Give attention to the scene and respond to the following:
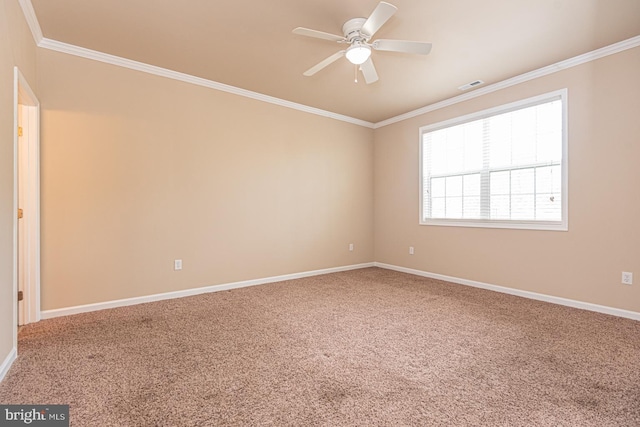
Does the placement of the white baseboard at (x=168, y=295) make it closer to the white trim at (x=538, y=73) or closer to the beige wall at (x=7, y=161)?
the beige wall at (x=7, y=161)

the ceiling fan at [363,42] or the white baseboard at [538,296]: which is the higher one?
the ceiling fan at [363,42]

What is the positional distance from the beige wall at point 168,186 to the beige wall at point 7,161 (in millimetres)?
909

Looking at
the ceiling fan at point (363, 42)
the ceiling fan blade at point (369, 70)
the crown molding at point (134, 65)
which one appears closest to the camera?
the ceiling fan at point (363, 42)

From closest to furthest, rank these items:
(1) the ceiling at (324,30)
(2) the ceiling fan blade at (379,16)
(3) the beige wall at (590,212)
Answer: (2) the ceiling fan blade at (379,16) → (1) the ceiling at (324,30) → (3) the beige wall at (590,212)

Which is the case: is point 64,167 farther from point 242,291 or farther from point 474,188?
point 474,188

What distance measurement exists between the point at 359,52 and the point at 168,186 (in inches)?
103

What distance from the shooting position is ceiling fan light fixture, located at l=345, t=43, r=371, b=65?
8.15 ft

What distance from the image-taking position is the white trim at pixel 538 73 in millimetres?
2946

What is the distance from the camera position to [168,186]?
11.7ft

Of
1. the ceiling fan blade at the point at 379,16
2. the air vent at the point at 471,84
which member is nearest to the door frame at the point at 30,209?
the ceiling fan blade at the point at 379,16

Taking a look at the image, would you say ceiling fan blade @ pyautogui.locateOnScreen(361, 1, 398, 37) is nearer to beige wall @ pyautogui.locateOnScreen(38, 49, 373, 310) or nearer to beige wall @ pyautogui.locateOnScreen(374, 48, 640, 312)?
beige wall @ pyautogui.locateOnScreen(38, 49, 373, 310)

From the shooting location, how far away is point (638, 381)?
1842mm

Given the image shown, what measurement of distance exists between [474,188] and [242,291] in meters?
3.54

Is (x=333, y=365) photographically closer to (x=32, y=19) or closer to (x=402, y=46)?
(x=402, y=46)
